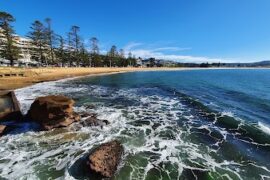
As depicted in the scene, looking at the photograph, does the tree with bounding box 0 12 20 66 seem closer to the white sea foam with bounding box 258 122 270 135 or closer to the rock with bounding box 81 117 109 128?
the rock with bounding box 81 117 109 128

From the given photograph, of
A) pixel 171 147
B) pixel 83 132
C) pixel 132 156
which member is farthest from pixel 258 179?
pixel 83 132

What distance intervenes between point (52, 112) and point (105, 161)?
19.7ft

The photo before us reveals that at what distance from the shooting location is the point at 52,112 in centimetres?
1249

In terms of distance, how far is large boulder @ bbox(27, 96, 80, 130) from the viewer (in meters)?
12.5

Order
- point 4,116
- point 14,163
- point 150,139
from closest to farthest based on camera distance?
Result: point 14,163, point 150,139, point 4,116

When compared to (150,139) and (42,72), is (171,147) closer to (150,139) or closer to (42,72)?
(150,139)

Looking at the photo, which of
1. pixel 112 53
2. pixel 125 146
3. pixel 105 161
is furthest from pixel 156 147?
pixel 112 53

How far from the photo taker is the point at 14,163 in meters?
9.10

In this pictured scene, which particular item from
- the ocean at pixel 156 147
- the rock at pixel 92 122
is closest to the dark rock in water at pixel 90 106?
the ocean at pixel 156 147

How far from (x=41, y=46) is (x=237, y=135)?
69.5 metres

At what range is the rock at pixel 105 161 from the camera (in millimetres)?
7965

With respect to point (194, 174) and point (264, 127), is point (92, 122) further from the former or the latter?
point (264, 127)

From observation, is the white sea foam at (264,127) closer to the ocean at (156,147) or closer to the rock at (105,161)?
the ocean at (156,147)

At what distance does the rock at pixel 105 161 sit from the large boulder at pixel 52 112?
16.4 ft
